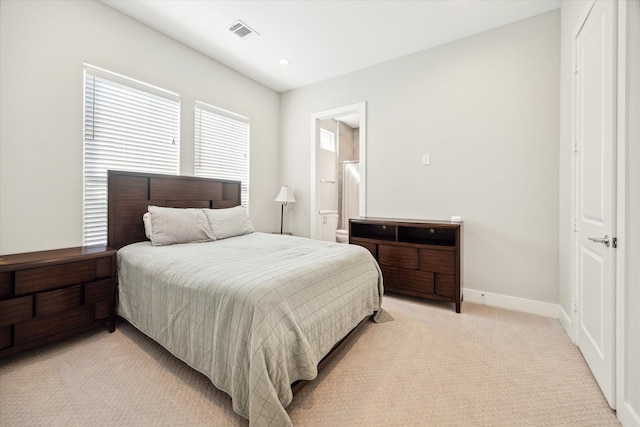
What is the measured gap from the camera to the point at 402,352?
187cm

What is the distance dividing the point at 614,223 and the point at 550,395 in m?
0.99

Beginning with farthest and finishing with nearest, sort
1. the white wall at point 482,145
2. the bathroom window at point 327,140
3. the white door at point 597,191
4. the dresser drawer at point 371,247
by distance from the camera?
the bathroom window at point 327,140 < the dresser drawer at point 371,247 < the white wall at point 482,145 < the white door at point 597,191

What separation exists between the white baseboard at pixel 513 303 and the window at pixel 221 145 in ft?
10.2

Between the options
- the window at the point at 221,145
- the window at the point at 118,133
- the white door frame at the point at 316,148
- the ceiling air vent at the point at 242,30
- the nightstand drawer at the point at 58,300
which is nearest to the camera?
the nightstand drawer at the point at 58,300

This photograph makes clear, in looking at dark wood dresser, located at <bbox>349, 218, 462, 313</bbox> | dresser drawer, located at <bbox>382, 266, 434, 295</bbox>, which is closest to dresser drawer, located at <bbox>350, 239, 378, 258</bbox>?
dark wood dresser, located at <bbox>349, 218, 462, 313</bbox>

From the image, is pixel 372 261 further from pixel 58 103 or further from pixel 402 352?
pixel 58 103

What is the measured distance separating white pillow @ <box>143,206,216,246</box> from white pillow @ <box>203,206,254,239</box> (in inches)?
3.3

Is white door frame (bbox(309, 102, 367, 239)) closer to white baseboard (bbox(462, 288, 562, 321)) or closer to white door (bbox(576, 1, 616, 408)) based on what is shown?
white baseboard (bbox(462, 288, 562, 321))

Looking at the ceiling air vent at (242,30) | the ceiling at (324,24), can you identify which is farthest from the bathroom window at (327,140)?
the ceiling air vent at (242,30)

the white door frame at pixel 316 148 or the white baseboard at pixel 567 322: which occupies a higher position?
the white door frame at pixel 316 148

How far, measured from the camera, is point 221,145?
3521mm

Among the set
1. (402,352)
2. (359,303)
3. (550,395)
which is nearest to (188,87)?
(359,303)

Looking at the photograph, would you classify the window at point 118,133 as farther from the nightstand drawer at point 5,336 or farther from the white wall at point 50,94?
the nightstand drawer at point 5,336

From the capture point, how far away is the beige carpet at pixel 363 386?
1298mm
